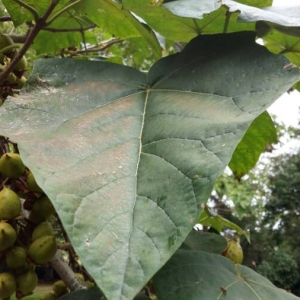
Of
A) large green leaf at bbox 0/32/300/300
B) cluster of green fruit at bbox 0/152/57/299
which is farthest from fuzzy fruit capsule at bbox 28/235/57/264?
large green leaf at bbox 0/32/300/300

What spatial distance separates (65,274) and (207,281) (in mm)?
167

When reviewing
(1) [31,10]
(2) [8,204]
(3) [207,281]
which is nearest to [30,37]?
(1) [31,10]

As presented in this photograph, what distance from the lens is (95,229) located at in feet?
0.89

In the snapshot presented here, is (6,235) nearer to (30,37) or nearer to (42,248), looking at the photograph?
(42,248)

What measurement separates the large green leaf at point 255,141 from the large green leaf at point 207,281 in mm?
187

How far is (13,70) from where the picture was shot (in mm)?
566

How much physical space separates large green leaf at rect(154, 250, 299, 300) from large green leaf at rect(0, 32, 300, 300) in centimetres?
12

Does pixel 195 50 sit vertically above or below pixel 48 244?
above

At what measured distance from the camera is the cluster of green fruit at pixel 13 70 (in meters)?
0.54

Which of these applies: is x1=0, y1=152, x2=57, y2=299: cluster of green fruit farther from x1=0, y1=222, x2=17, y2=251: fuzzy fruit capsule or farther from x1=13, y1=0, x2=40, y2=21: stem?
x1=13, y1=0, x2=40, y2=21: stem

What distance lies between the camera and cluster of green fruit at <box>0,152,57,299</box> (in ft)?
1.45

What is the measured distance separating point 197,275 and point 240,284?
5 cm

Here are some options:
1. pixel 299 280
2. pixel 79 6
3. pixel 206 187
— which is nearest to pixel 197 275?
pixel 206 187

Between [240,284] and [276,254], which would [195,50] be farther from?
[276,254]
